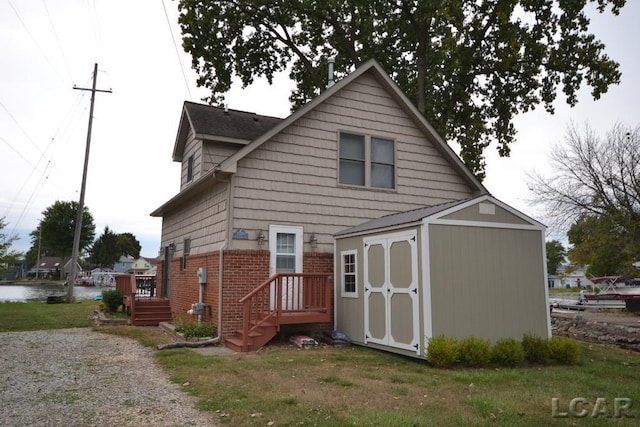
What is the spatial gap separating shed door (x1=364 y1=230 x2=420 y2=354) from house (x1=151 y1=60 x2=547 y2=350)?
1.32 m

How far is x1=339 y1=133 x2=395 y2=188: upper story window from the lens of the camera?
12.8m

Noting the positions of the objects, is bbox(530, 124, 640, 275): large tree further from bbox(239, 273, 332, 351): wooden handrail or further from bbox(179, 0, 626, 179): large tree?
bbox(239, 273, 332, 351): wooden handrail

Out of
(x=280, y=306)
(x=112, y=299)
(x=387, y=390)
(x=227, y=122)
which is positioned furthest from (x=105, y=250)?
(x=387, y=390)

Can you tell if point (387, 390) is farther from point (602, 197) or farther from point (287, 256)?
point (602, 197)

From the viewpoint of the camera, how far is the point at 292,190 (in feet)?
38.5

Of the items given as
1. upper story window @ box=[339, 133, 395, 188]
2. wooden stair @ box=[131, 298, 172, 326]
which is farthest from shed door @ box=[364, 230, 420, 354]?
wooden stair @ box=[131, 298, 172, 326]

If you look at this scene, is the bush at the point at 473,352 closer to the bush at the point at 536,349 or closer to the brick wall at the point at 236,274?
the bush at the point at 536,349

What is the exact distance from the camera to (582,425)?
495 cm

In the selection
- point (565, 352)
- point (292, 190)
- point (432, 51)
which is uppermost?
point (432, 51)

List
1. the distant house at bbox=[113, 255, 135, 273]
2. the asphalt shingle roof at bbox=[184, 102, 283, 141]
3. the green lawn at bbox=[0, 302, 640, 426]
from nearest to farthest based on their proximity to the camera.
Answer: the green lawn at bbox=[0, 302, 640, 426] < the asphalt shingle roof at bbox=[184, 102, 283, 141] < the distant house at bbox=[113, 255, 135, 273]

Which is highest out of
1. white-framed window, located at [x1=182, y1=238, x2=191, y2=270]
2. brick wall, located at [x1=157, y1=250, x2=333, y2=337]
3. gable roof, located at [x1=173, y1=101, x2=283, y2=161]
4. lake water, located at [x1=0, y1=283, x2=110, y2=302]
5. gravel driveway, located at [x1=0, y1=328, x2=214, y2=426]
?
gable roof, located at [x1=173, y1=101, x2=283, y2=161]

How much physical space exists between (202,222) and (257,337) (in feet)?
13.7

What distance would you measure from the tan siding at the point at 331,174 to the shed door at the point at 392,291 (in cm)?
229

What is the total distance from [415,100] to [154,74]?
1217 centimetres
